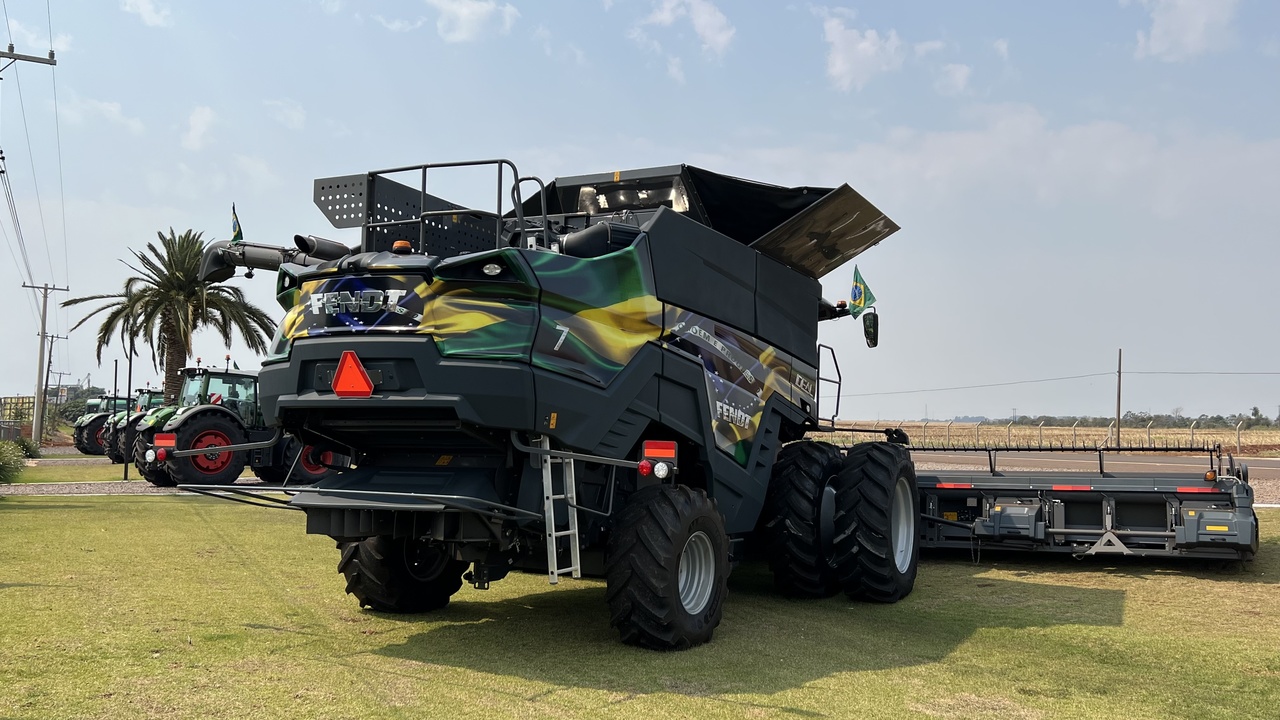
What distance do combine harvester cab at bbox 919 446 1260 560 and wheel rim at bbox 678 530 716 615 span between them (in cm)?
456

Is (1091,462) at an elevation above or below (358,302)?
below

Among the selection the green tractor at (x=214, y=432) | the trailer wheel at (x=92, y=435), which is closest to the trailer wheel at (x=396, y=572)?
the green tractor at (x=214, y=432)

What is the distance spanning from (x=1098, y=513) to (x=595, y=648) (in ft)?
19.9

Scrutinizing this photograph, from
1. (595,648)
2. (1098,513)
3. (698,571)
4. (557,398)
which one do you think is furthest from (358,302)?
(1098,513)

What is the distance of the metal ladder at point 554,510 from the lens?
5.86m

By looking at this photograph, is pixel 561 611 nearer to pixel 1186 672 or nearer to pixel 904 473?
pixel 904 473

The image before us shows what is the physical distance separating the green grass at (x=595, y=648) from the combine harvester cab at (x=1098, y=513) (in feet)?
1.00

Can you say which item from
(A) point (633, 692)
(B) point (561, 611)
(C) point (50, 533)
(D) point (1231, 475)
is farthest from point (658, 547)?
(C) point (50, 533)

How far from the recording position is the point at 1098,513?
10.1 meters

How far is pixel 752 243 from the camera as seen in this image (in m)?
8.52

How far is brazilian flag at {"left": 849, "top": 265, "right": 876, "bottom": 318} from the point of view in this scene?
10672 mm

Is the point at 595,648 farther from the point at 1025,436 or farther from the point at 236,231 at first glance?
the point at 1025,436

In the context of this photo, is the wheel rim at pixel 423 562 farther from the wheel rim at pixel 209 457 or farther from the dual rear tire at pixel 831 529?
the wheel rim at pixel 209 457

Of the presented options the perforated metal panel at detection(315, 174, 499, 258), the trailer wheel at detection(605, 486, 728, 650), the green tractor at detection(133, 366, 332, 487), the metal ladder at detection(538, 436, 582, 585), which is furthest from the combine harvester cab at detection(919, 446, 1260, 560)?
the green tractor at detection(133, 366, 332, 487)
